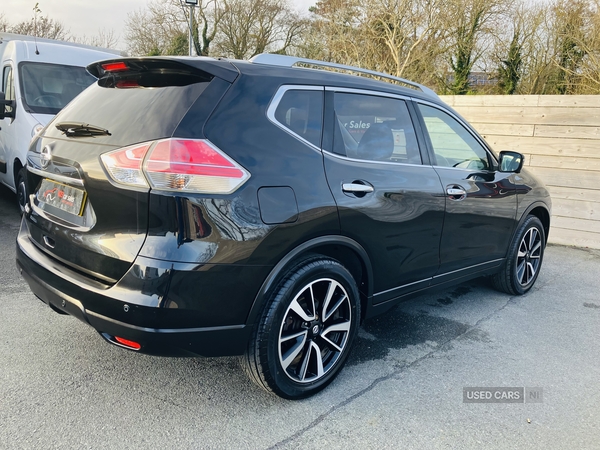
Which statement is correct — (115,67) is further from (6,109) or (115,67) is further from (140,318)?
(6,109)

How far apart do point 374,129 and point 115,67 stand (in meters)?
1.57

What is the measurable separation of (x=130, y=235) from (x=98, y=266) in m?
0.25

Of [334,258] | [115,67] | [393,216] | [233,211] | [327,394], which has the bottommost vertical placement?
[327,394]

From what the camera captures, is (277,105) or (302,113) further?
(302,113)

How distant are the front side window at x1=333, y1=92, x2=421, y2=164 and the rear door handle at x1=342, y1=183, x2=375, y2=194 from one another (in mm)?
187

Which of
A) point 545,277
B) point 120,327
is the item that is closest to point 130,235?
point 120,327

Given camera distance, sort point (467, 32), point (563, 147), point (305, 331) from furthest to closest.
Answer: point (467, 32)
point (563, 147)
point (305, 331)

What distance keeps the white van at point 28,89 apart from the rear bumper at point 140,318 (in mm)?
3822

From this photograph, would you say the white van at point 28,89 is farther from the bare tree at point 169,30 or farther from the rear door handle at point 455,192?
the bare tree at point 169,30

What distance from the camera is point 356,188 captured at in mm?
2900

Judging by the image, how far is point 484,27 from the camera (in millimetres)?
19359

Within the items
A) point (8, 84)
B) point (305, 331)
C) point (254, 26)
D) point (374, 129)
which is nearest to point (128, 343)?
point (305, 331)

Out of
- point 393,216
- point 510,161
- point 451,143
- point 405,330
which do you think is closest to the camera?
point 393,216

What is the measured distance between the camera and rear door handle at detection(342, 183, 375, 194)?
2846mm
